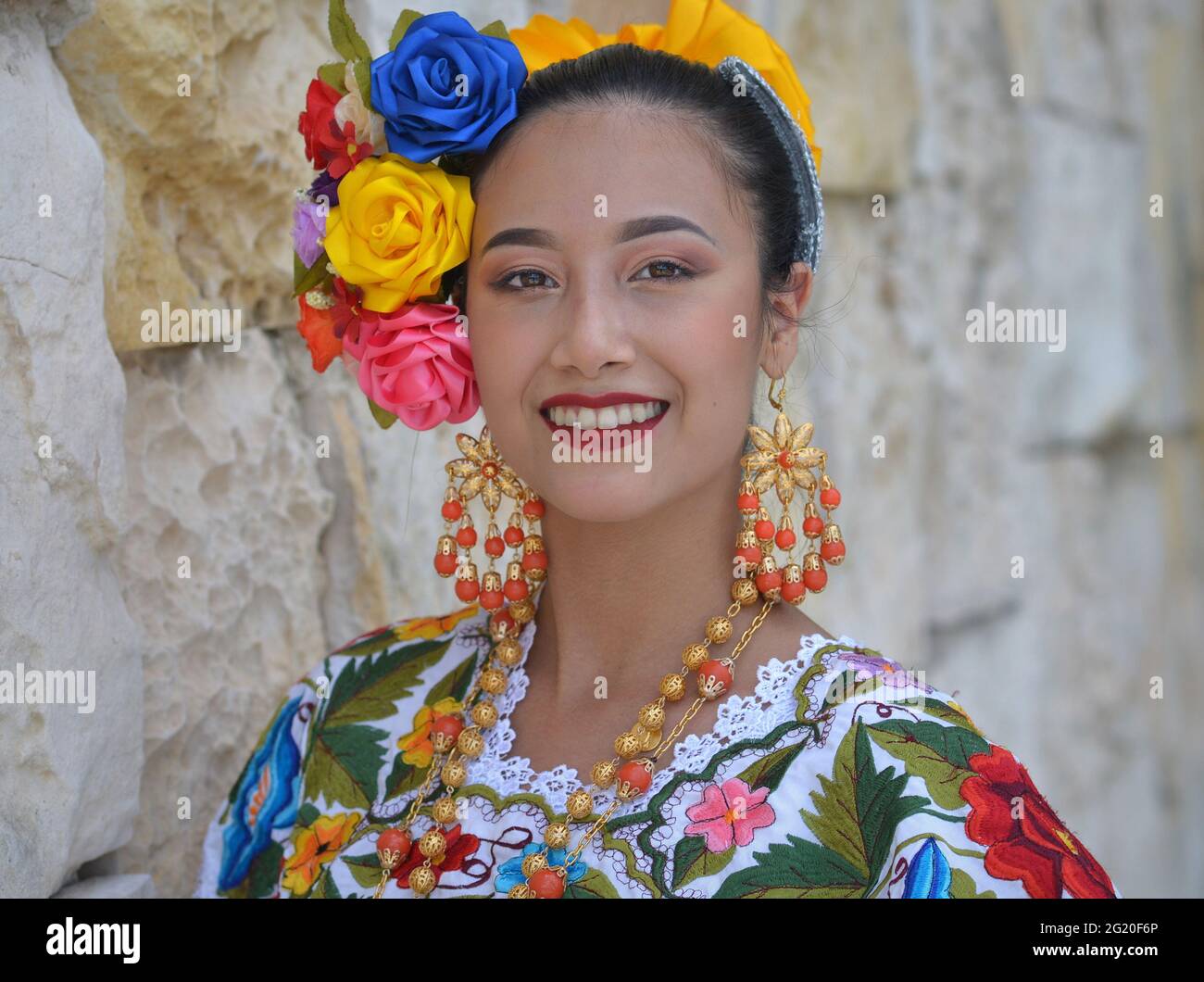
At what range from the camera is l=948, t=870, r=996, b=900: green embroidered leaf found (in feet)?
4.53

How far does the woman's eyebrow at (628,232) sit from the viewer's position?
163 cm

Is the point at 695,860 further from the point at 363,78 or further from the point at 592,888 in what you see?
the point at 363,78

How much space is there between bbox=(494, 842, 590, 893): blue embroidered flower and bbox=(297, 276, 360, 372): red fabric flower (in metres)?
0.73

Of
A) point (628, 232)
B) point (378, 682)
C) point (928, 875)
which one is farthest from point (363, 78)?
point (928, 875)

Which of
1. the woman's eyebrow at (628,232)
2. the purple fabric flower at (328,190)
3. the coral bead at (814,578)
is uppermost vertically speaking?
the purple fabric flower at (328,190)

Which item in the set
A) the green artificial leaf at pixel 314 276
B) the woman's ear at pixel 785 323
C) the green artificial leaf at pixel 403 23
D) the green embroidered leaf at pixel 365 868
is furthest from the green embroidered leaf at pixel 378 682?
the green artificial leaf at pixel 403 23

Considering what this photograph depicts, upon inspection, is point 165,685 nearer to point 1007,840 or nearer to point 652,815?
point 652,815

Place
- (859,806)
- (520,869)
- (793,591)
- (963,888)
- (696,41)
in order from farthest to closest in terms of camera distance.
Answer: (696,41) → (793,591) → (520,869) → (859,806) → (963,888)

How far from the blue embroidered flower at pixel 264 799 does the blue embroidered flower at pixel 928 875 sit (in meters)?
0.99

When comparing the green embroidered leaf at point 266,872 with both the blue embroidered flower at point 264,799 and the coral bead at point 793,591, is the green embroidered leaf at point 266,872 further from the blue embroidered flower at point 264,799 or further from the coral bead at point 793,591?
the coral bead at point 793,591

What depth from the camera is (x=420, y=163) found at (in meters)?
1.79

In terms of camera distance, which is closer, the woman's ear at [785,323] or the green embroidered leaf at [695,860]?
the green embroidered leaf at [695,860]

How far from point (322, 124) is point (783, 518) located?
2.71 feet
